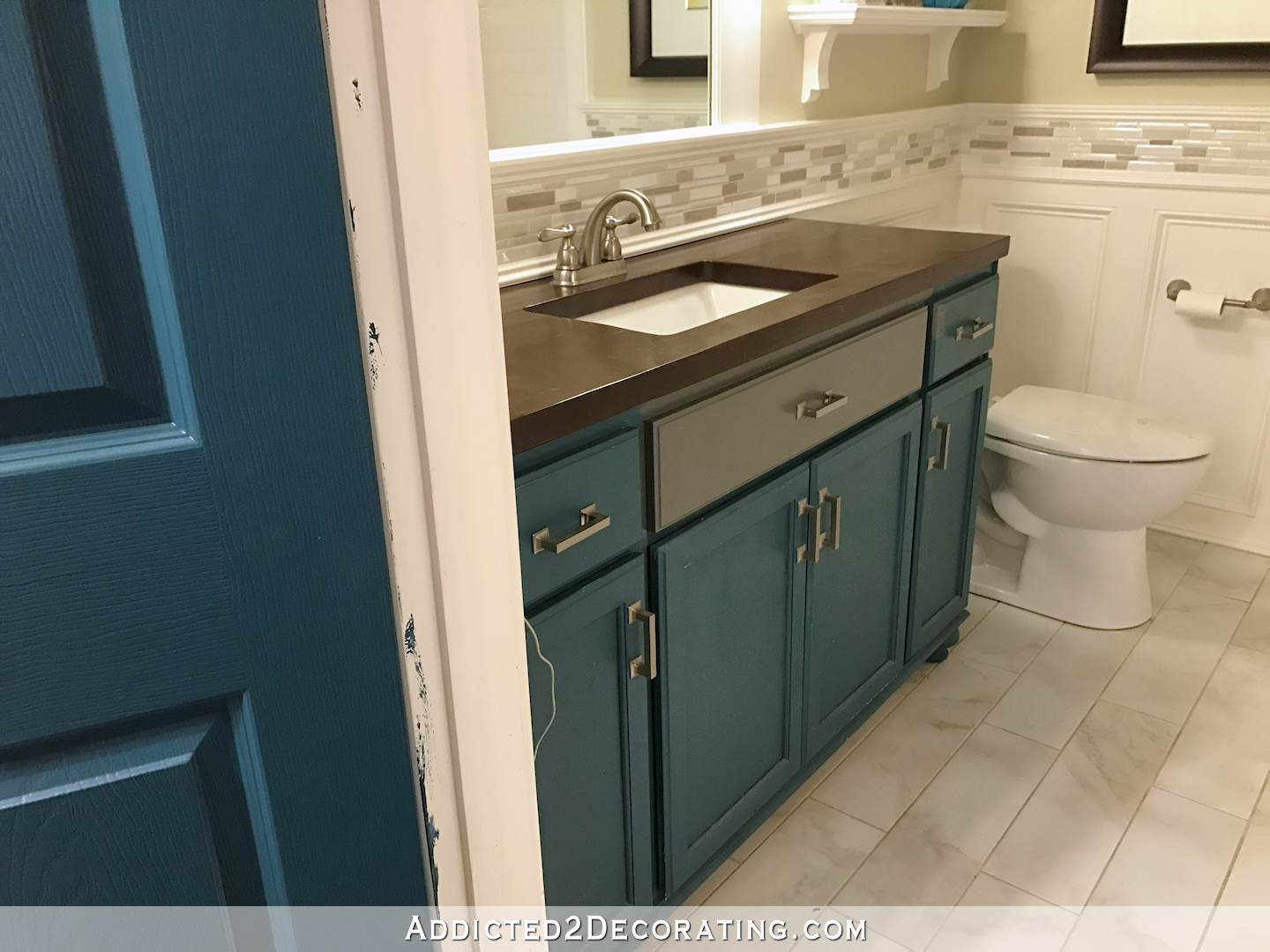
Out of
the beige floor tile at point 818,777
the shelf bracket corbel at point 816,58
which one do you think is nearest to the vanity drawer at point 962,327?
the shelf bracket corbel at point 816,58

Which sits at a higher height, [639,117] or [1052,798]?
[639,117]

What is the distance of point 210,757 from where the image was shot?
63 centimetres

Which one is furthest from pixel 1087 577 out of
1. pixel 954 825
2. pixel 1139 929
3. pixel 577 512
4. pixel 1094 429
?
pixel 577 512

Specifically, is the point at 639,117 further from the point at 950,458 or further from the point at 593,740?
the point at 593,740

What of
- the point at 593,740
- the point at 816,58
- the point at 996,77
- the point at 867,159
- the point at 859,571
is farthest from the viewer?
the point at 996,77

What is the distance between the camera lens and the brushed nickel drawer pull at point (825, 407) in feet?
4.64

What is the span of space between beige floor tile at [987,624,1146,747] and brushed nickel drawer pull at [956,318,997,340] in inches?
29.4

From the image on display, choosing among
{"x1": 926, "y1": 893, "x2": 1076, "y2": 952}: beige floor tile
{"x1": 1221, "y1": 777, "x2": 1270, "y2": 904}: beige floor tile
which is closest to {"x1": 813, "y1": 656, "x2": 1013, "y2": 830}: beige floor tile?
{"x1": 926, "y1": 893, "x2": 1076, "y2": 952}: beige floor tile

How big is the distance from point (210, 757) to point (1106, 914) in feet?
4.63

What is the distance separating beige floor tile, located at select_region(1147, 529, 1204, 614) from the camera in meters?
2.44

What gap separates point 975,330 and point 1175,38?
3.59ft

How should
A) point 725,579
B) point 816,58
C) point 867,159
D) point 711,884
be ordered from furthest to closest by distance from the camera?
point 867,159, point 816,58, point 711,884, point 725,579

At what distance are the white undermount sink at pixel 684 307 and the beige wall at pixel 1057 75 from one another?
1.38 meters

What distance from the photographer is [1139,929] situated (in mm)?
1489
